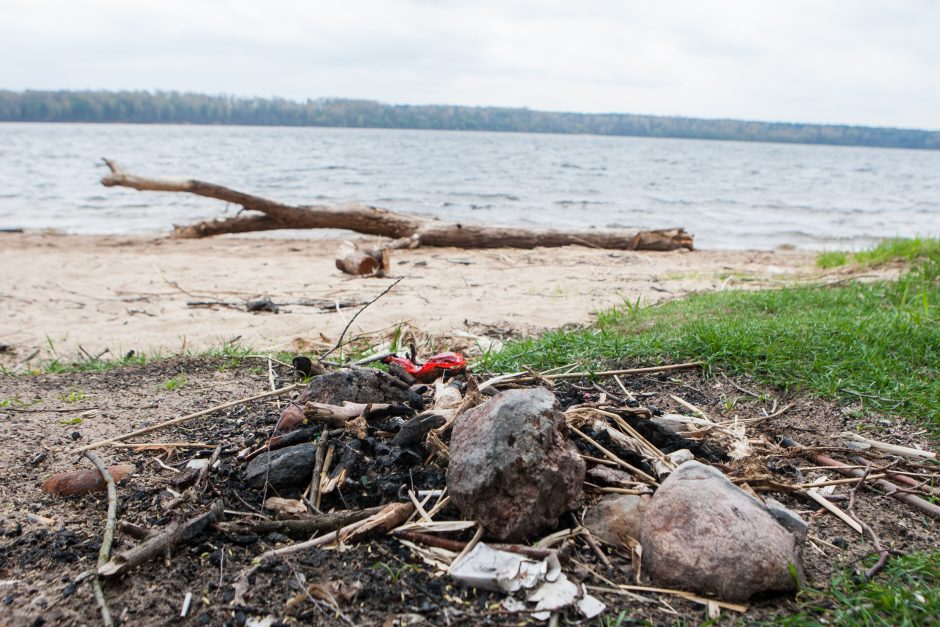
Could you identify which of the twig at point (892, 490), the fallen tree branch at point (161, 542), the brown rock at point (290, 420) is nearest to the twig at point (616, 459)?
the twig at point (892, 490)

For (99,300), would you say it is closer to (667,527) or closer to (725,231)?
(667,527)

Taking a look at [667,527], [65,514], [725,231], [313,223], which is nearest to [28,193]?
[313,223]

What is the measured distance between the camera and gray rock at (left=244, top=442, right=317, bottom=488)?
8.02 ft

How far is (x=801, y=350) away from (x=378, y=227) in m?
8.83

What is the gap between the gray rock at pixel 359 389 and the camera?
9.73ft

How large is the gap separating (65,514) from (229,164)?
113 ft

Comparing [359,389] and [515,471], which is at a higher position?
[515,471]

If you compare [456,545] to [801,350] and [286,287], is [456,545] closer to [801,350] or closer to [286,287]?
[801,350]

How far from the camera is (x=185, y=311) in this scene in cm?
638

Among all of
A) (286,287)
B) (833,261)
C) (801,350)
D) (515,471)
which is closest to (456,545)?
(515,471)

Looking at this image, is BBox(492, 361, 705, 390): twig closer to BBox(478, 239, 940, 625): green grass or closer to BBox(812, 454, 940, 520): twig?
BBox(478, 239, 940, 625): green grass

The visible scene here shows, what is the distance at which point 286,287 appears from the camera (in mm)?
7777

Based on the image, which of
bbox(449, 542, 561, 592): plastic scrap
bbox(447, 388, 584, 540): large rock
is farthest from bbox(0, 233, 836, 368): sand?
bbox(449, 542, 561, 592): plastic scrap

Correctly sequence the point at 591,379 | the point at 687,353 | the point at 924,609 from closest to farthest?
the point at 924,609
the point at 591,379
the point at 687,353
